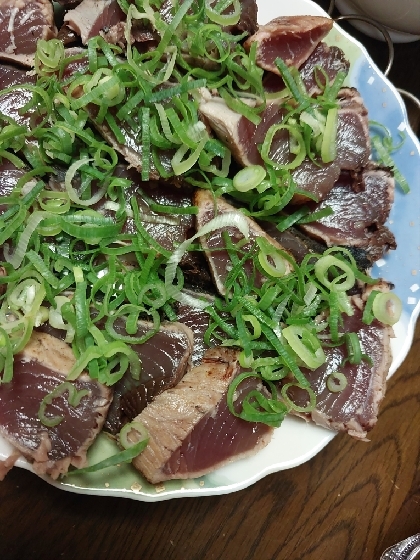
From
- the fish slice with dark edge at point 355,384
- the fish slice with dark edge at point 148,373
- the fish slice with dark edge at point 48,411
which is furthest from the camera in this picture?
the fish slice with dark edge at point 355,384

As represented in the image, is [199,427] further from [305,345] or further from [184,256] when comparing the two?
[184,256]

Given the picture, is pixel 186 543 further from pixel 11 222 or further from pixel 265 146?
pixel 265 146

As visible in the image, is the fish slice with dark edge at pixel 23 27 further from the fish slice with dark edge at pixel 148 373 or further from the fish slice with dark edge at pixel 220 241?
the fish slice with dark edge at pixel 148 373

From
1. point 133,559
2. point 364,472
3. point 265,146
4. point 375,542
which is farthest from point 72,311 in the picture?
point 375,542

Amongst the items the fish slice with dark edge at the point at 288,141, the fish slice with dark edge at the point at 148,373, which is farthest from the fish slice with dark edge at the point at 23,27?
the fish slice with dark edge at the point at 148,373

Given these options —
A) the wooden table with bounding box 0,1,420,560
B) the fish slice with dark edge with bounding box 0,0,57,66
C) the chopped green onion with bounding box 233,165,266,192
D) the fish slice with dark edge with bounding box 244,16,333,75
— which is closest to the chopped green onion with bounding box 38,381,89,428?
the wooden table with bounding box 0,1,420,560

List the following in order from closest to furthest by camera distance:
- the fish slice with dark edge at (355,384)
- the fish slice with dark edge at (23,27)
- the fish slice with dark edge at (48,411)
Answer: the fish slice with dark edge at (48,411) < the fish slice with dark edge at (355,384) < the fish slice with dark edge at (23,27)
